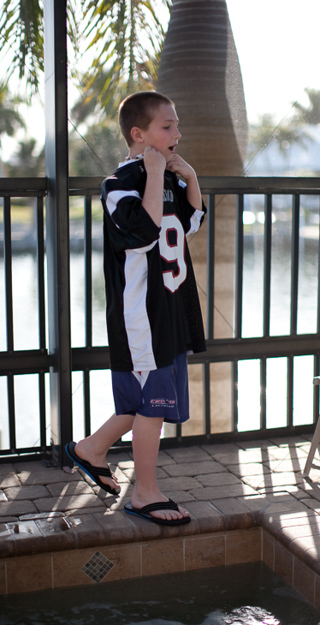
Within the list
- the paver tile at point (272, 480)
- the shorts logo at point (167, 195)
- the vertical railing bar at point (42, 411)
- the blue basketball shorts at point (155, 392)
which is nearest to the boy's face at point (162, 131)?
the shorts logo at point (167, 195)

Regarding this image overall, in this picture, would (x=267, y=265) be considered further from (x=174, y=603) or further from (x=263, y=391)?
(x=174, y=603)

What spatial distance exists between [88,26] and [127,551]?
261 cm

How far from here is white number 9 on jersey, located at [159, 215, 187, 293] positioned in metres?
2.89

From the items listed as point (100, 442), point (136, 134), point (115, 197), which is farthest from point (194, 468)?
point (136, 134)

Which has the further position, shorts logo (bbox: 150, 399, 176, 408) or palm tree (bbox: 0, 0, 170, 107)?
palm tree (bbox: 0, 0, 170, 107)

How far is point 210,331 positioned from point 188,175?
1.37m

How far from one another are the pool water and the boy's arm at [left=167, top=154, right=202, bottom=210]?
5.10 feet

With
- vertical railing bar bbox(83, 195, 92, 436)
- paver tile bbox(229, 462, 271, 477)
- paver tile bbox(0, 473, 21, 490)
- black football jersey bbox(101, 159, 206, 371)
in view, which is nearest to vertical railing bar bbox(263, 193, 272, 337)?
paver tile bbox(229, 462, 271, 477)

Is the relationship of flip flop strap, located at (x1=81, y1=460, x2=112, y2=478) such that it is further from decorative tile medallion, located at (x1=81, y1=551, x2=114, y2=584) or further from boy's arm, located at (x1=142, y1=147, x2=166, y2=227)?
boy's arm, located at (x1=142, y1=147, x2=166, y2=227)

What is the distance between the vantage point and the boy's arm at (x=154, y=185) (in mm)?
2752

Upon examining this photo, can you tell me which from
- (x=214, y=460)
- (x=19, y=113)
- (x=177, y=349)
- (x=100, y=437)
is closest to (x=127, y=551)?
(x=100, y=437)

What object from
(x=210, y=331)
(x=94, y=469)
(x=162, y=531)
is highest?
(x=210, y=331)

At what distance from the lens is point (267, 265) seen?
4.22m

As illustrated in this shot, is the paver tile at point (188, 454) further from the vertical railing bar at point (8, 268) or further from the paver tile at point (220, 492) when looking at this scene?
the vertical railing bar at point (8, 268)
